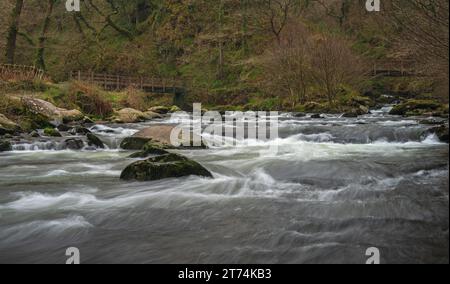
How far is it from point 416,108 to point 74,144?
55.7 feet

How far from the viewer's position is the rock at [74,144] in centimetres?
1266

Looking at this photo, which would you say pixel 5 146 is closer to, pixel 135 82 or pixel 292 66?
pixel 292 66

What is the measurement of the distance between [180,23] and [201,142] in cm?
3778

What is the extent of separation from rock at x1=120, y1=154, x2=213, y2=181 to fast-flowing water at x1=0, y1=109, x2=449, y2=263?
0.20 m

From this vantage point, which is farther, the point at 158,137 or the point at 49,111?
the point at 49,111

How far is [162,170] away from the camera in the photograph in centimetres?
789

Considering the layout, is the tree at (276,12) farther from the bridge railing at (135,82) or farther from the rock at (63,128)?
the rock at (63,128)

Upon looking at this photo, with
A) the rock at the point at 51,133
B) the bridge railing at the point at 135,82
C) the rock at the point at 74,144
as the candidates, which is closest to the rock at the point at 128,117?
the rock at the point at 51,133

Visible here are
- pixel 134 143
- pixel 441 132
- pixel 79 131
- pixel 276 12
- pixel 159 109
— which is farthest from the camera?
pixel 276 12

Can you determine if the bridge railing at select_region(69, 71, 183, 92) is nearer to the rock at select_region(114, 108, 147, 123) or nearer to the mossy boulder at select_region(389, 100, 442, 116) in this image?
the rock at select_region(114, 108, 147, 123)

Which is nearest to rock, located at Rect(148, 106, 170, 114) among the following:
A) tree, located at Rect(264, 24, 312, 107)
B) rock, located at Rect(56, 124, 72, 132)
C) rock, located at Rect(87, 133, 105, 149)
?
tree, located at Rect(264, 24, 312, 107)

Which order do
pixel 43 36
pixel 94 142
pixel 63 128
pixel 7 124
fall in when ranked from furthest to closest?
pixel 43 36, pixel 63 128, pixel 7 124, pixel 94 142

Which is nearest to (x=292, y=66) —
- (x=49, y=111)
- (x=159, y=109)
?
(x=159, y=109)

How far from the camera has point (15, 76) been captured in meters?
21.5
